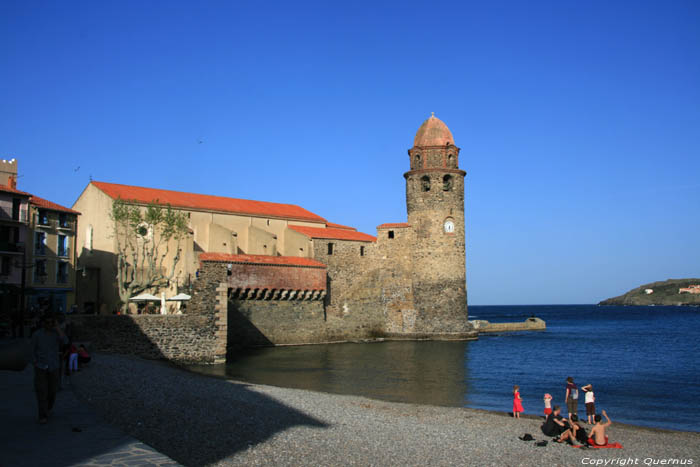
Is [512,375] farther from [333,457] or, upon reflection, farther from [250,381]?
[333,457]

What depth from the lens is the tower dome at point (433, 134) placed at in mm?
44219

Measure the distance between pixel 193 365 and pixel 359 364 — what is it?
8628 mm

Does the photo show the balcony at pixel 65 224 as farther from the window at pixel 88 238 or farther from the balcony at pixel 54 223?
the window at pixel 88 238

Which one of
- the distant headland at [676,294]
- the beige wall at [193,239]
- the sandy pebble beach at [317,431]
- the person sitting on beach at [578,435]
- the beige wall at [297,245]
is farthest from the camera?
the distant headland at [676,294]

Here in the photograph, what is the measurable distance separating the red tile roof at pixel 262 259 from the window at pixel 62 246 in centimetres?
984

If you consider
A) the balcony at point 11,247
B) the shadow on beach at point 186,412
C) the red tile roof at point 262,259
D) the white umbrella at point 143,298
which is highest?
the balcony at point 11,247

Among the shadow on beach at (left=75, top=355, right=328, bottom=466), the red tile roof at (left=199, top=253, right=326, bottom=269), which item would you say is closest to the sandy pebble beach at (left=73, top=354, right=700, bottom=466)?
the shadow on beach at (left=75, top=355, right=328, bottom=466)

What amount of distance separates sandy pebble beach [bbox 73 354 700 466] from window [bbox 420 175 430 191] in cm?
2766

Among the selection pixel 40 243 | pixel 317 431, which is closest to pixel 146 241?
pixel 40 243

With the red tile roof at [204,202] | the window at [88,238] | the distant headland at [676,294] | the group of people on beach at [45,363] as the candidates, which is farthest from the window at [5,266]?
the distant headland at [676,294]

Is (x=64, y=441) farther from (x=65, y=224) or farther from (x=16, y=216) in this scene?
(x=65, y=224)

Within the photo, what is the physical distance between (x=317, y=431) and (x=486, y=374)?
1677 centimetres

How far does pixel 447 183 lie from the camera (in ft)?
144

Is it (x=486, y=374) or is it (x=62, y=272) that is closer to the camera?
(x=486, y=374)
